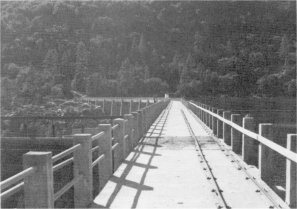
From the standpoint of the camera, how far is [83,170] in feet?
23.1

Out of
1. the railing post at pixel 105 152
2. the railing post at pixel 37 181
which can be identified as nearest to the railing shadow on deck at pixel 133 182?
the railing post at pixel 105 152

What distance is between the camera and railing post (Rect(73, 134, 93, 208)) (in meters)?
6.82

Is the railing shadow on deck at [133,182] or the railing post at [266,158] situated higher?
the railing post at [266,158]

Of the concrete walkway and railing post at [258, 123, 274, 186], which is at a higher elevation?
railing post at [258, 123, 274, 186]

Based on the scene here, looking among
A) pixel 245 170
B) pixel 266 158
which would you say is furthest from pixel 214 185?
pixel 245 170

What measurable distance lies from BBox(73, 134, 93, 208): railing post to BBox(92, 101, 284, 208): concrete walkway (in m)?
0.22

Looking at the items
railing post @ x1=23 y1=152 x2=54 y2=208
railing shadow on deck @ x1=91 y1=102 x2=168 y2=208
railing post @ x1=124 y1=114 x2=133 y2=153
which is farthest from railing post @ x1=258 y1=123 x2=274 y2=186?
railing post @ x1=124 y1=114 x2=133 y2=153

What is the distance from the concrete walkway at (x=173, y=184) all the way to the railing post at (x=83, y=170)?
0.73ft

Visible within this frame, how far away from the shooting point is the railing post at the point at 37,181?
15.9ft

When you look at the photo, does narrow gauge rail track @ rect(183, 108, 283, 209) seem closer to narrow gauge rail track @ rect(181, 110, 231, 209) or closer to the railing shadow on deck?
narrow gauge rail track @ rect(181, 110, 231, 209)

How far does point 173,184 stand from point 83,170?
6.69 ft

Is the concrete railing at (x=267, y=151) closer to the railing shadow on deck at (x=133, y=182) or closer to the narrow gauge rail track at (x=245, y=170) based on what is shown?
the narrow gauge rail track at (x=245, y=170)

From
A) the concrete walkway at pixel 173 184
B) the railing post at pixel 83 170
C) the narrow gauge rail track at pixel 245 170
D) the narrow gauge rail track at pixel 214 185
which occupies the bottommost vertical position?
the concrete walkway at pixel 173 184

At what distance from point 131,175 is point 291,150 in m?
3.94
